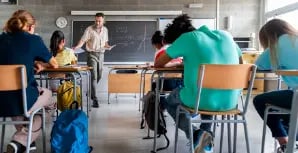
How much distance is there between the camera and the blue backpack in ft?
7.38

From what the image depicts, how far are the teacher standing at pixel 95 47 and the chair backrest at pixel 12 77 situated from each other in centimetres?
347

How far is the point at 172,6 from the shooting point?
7.25 meters

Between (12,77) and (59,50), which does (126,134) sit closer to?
(59,50)

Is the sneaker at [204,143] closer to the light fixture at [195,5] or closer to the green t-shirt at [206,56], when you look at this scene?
the green t-shirt at [206,56]

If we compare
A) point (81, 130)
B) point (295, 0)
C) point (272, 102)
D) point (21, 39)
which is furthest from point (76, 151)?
point (295, 0)

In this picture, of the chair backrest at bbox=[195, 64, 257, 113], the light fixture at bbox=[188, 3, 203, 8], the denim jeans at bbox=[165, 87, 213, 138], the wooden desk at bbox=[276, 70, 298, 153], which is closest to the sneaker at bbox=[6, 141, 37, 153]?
the denim jeans at bbox=[165, 87, 213, 138]

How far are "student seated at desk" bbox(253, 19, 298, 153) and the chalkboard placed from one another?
16.8 ft

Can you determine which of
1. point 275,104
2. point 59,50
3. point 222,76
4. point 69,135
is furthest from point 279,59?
point 59,50

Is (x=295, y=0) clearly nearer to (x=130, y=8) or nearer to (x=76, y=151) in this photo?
(x=130, y=8)

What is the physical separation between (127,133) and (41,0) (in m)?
4.73

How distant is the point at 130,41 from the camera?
7316 mm

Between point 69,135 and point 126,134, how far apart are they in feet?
3.80

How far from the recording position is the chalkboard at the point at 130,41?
725 cm

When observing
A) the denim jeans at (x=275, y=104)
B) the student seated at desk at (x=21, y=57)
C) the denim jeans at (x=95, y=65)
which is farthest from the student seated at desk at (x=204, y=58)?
the denim jeans at (x=95, y=65)
